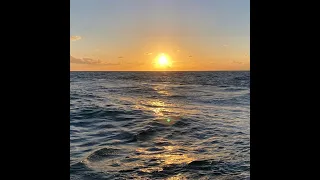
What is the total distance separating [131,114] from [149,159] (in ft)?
27.0

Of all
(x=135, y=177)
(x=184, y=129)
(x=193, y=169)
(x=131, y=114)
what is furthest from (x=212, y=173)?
(x=131, y=114)

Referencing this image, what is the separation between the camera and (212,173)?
685 centimetres

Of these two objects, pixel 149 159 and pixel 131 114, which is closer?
pixel 149 159
